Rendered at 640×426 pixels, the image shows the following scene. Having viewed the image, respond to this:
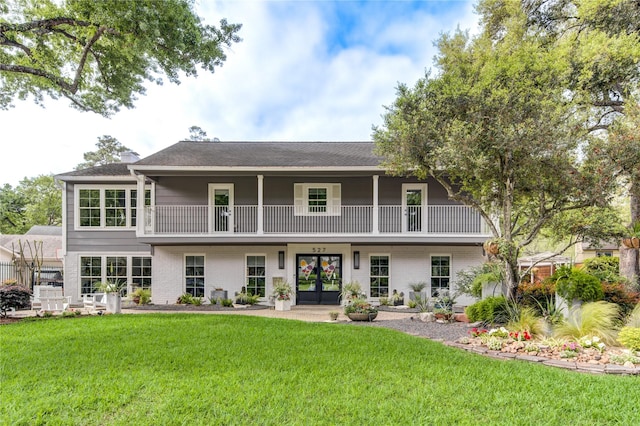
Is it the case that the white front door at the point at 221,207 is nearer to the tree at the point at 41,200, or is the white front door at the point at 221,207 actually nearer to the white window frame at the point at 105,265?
the white window frame at the point at 105,265

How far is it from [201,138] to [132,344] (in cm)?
3290

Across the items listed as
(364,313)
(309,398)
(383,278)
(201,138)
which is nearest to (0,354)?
(309,398)

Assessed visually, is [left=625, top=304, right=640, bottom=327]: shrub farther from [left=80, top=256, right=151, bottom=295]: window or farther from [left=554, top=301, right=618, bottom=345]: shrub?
[left=80, top=256, right=151, bottom=295]: window

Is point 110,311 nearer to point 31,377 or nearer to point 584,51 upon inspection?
point 31,377

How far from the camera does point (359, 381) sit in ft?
14.1

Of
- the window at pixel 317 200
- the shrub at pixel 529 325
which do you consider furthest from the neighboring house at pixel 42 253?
the shrub at pixel 529 325

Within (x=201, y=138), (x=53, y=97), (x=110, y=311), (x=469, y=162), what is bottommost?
(x=110, y=311)

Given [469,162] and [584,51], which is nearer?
[469,162]

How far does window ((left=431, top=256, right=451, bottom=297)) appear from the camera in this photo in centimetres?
1369

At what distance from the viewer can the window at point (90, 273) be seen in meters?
14.2

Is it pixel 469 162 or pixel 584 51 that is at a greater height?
pixel 584 51

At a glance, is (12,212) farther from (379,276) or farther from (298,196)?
→ (379,276)

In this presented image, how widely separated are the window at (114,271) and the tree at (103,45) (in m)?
5.72

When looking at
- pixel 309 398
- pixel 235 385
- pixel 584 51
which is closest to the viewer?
pixel 309 398
